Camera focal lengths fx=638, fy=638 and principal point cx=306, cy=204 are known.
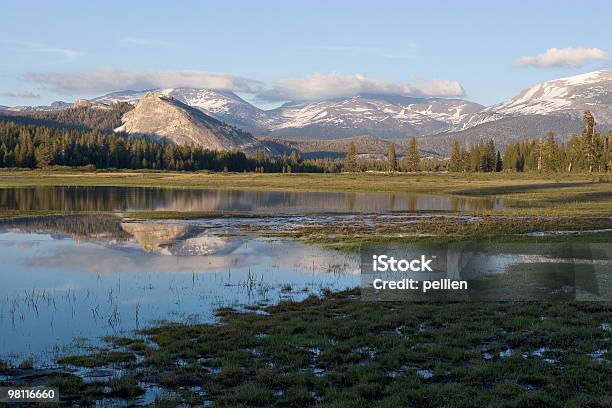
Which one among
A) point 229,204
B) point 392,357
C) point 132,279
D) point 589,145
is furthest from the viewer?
point 589,145

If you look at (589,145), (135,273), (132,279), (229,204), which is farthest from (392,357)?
(589,145)

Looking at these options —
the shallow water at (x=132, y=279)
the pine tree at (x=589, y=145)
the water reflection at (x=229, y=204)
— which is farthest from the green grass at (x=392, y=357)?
the pine tree at (x=589, y=145)

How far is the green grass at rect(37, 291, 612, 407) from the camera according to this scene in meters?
13.5

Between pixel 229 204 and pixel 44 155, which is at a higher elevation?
pixel 44 155

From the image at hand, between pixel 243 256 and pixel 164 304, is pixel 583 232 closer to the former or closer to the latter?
pixel 243 256

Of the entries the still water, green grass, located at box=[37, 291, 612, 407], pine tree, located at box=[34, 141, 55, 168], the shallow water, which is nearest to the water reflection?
the still water

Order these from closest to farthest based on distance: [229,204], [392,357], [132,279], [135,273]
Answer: [392,357] < [132,279] < [135,273] < [229,204]

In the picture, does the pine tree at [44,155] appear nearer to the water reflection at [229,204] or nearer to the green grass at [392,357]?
the water reflection at [229,204]

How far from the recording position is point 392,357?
52.9 ft

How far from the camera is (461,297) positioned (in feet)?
80.4

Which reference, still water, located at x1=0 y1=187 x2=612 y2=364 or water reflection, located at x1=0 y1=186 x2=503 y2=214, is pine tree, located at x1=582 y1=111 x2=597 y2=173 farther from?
still water, located at x1=0 y1=187 x2=612 y2=364

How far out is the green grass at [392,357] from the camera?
13.5 meters

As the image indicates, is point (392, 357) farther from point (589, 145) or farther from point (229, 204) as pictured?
point (589, 145)

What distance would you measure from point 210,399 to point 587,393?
800cm
